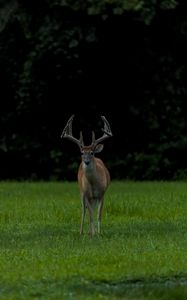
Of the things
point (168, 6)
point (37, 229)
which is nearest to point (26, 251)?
point (37, 229)

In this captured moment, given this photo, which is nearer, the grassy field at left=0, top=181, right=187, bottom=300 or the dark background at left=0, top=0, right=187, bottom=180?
the grassy field at left=0, top=181, right=187, bottom=300

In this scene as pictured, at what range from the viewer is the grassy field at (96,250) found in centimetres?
1102

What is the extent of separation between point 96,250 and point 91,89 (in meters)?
17.7

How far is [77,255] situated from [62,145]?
18175mm

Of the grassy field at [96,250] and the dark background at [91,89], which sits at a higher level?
the dark background at [91,89]

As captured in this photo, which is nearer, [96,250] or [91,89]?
[96,250]

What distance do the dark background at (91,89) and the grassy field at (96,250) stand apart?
26.9ft

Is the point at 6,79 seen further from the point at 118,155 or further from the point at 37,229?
the point at 37,229

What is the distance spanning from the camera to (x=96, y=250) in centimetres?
1350

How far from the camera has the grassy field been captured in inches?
434

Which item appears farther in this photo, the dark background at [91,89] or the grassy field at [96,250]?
the dark background at [91,89]

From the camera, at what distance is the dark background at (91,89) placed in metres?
29.4

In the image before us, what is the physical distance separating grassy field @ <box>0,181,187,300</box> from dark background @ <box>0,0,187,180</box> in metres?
8.19

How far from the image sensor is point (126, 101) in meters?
31.0
